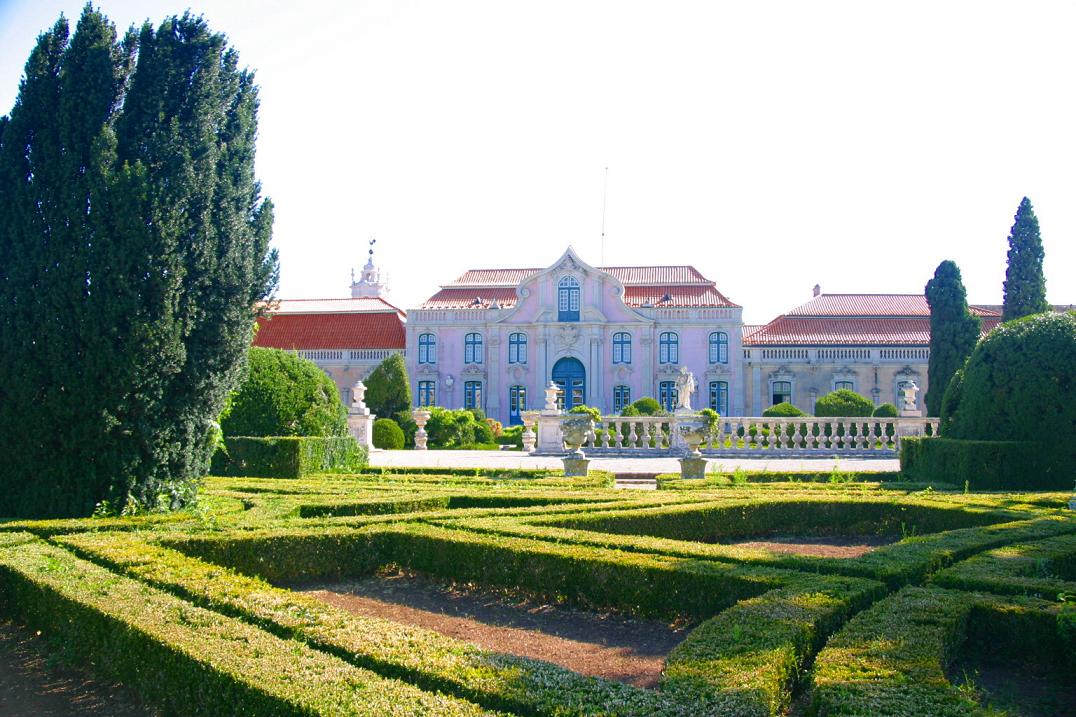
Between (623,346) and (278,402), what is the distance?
29850 millimetres

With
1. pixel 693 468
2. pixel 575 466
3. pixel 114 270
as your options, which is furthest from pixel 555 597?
pixel 693 468

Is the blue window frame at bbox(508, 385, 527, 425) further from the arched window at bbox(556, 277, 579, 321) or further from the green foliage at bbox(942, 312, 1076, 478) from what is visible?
the green foliage at bbox(942, 312, 1076, 478)

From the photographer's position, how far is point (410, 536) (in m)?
7.49

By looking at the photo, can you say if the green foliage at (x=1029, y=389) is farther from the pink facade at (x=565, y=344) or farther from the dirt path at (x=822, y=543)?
the pink facade at (x=565, y=344)

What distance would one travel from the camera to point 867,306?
44656 mm

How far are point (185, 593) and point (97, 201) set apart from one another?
4.42m

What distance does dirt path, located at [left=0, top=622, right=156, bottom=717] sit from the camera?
4629mm

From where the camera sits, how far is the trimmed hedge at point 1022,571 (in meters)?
5.35

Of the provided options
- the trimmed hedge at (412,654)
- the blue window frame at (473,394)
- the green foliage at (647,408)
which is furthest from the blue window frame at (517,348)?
the trimmed hedge at (412,654)

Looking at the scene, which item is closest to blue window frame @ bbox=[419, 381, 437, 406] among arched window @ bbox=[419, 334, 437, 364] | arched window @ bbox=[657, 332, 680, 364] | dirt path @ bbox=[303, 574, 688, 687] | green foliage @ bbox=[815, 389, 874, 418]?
arched window @ bbox=[419, 334, 437, 364]

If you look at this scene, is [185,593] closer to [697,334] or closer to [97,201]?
[97,201]

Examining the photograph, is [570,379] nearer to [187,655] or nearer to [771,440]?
[771,440]

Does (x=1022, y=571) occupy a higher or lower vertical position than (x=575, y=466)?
lower

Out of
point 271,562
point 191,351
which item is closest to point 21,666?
point 271,562
